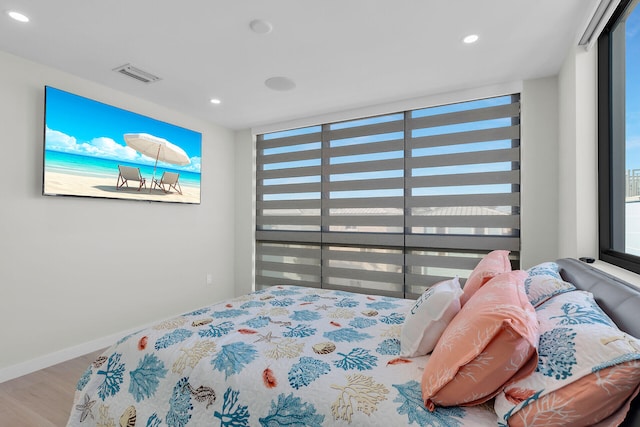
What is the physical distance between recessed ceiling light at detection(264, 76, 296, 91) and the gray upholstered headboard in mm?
2563

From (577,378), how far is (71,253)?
3.47m

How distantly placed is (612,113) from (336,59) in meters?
1.87

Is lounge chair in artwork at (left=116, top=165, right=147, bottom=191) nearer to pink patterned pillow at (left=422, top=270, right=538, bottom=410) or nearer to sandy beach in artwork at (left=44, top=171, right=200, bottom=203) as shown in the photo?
sandy beach in artwork at (left=44, top=171, right=200, bottom=203)

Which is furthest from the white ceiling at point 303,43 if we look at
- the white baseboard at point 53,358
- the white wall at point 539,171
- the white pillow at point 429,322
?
the white baseboard at point 53,358

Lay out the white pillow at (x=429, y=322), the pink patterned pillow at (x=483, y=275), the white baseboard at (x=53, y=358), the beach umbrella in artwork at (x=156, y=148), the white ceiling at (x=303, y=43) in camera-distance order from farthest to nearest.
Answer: the beach umbrella in artwork at (x=156, y=148) < the white baseboard at (x=53, y=358) < the white ceiling at (x=303, y=43) < the pink patterned pillow at (x=483, y=275) < the white pillow at (x=429, y=322)

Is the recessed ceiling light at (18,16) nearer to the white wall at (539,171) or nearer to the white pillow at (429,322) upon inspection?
the white pillow at (429,322)

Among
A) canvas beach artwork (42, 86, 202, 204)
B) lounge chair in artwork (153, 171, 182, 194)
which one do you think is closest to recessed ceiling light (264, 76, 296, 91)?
canvas beach artwork (42, 86, 202, 204)

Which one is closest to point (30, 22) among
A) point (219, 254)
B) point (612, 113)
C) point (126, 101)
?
point (126, 101)

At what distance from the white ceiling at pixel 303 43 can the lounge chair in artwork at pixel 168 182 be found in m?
0.85

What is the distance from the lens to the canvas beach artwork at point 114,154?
2680 mm

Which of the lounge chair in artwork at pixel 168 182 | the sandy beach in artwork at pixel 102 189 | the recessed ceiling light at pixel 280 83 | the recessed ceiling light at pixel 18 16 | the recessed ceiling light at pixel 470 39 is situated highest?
the recessed ceiling light at pixel 470 39

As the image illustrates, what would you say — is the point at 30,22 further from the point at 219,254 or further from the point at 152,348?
the point at 219,254

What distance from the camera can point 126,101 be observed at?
128 inches

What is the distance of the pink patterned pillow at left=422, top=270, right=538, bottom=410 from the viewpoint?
3.11ft
